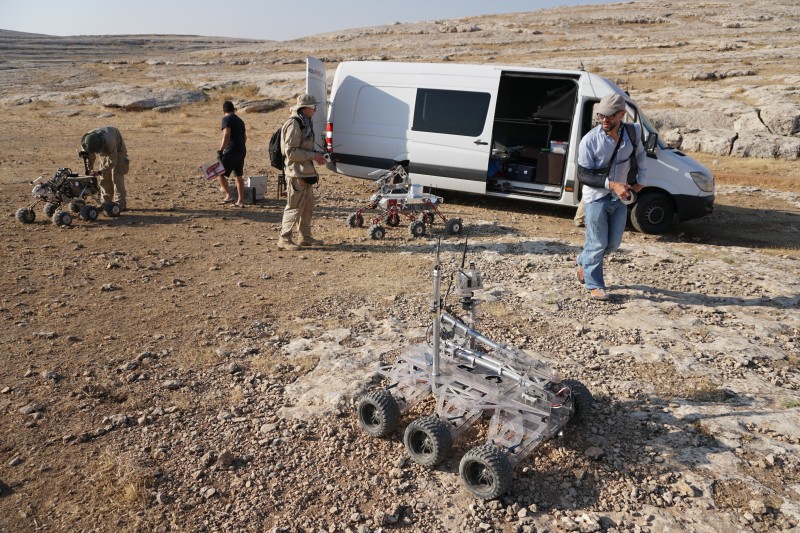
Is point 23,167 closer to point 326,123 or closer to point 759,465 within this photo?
point 326,123

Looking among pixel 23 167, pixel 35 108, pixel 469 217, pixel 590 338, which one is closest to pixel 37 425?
pixel 590 338

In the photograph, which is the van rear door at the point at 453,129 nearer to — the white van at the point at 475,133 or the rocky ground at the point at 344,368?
the white van at the point at 475,133

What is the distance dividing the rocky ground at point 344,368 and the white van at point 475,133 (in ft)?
2.02

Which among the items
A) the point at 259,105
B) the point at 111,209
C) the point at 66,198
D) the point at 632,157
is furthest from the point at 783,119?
the point at 259,105

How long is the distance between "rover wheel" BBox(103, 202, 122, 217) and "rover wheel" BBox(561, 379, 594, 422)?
26.8 feet

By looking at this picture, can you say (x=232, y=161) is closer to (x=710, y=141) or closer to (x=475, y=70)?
(x=475, y=70)

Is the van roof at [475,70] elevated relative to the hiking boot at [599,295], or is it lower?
elevated

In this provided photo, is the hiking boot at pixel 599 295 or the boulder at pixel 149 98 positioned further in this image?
the boulder at pixel 149 98

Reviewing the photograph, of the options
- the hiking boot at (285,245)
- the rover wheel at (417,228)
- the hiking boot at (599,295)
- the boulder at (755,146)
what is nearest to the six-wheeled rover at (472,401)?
the hiking boot at (599,295)

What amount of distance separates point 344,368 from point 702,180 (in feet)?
23.1

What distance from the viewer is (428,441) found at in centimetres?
368

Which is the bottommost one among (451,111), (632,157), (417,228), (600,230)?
(417,228)

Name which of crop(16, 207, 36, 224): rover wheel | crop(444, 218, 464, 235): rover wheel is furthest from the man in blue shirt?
crop(16, 207, 36, 224): rover wheel

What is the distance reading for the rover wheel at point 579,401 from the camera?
401cm
